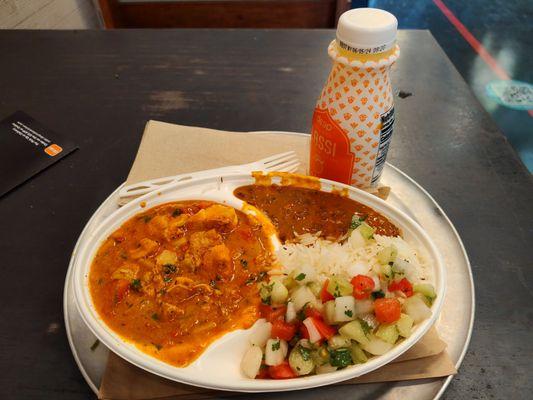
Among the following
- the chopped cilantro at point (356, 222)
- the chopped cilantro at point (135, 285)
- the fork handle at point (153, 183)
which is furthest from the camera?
the fork handle at point (153, 183)

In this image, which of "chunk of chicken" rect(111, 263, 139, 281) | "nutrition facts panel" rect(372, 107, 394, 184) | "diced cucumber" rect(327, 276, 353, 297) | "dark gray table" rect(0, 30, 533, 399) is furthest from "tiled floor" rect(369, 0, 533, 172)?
"chunk of chicken" rect(111, 263, 139, 281)

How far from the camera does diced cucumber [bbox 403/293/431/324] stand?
1.24m

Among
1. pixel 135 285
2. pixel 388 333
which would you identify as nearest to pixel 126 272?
pixel 135 285

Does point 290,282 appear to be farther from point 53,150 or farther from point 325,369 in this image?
point 53,150

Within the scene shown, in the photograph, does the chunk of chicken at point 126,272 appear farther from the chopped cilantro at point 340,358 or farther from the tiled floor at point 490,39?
the tiled floor at point 490,39

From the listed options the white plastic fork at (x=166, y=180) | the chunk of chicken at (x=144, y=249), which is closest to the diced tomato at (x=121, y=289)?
the chunk of chicken at (x=144, y=249)

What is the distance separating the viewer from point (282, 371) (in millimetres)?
1205

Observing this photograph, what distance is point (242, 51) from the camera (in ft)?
8.98

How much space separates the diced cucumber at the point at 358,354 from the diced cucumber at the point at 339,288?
0.46ft

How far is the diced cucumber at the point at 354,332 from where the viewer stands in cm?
118

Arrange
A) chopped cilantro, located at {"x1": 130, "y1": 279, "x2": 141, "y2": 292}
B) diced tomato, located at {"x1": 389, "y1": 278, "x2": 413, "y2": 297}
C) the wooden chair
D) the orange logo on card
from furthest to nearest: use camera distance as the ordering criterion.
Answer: the wooden chair → the orange logo on card → chopped cilantro, located at {"x1": 130, "y1": 279, "x2": 141, "y2": 292} → diced tomato, located at {"x1": 389, "y1": 278, "x2": 413, "y2": 297}

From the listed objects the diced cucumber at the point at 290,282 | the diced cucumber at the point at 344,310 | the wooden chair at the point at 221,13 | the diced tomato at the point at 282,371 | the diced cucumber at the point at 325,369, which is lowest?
the wooden chair at the point at 221,13

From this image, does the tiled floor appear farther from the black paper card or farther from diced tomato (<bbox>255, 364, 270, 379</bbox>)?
the black paper card

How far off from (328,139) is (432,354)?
0.77 m
